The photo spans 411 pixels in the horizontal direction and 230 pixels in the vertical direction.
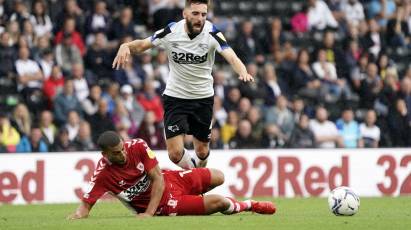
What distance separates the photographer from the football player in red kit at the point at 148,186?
12.0m

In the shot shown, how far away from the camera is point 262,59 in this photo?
75.5 ft

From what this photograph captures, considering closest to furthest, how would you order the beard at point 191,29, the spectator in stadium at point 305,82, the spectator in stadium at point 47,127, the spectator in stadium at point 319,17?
the beard at point 191,29 → the spectator in stadium at point 47,127 → the spectator in stadium at point 305,82 → the spectator in stadium at point 319,17

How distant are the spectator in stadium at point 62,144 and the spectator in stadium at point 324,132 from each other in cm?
474

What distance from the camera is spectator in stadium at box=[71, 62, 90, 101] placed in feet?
67.5

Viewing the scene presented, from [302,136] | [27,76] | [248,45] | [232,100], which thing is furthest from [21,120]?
[248,45]

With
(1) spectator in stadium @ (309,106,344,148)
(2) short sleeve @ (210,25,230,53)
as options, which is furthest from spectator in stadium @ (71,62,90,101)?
(2) short sleeve @ (210,25,230,53)

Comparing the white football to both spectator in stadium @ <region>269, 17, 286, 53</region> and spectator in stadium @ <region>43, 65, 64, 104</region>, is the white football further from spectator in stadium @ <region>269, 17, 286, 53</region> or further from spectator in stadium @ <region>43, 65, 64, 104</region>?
spectator in stadium @ <region>269, 17, 286, 53</region>

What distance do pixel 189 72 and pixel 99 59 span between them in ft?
26.2

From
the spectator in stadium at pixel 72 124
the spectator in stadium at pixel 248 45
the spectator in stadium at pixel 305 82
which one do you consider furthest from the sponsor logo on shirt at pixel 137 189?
the spectator in stadium at pixel 248 45

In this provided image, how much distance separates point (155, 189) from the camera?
39.1ft

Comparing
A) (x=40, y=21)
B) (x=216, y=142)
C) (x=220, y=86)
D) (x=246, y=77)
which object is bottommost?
(x=216, y=142)

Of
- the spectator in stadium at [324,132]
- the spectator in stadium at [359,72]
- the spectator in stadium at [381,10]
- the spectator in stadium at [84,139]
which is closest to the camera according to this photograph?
the spectator in stadium at [84,139]

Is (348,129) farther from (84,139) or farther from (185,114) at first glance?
(185,114)

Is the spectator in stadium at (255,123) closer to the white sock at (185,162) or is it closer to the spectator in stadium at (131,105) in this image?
the spectator in stadium at (131,105)
